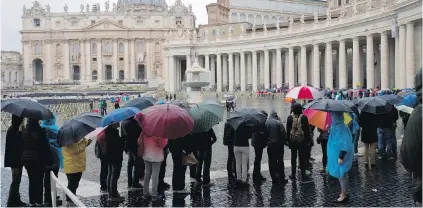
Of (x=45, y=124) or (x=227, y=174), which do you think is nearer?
(x=45, y=124)

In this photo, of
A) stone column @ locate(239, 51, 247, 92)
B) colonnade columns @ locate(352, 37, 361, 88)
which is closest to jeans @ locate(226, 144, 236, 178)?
colonnade columns @ locate(352, 37, 361, 88)

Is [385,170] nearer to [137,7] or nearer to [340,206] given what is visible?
[340,206]

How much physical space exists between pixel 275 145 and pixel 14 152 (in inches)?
237

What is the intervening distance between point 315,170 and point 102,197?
6.06m

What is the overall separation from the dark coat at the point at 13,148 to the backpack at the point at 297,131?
21.1ft

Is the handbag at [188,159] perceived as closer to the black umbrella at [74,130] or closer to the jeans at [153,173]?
the jeans at [153,173]

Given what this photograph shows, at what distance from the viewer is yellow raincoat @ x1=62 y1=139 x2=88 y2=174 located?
31.9 feet

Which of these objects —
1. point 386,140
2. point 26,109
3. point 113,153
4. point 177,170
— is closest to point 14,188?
point 26,109

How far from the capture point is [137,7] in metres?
129

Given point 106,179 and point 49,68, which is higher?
point 49,68

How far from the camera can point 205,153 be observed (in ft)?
37.6

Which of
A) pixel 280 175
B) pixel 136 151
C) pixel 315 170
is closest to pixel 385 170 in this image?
pixel 315 170

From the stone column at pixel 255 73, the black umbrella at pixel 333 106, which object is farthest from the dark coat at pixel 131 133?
the stone column at pixel 255 73

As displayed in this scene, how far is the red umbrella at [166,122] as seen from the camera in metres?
9.52
